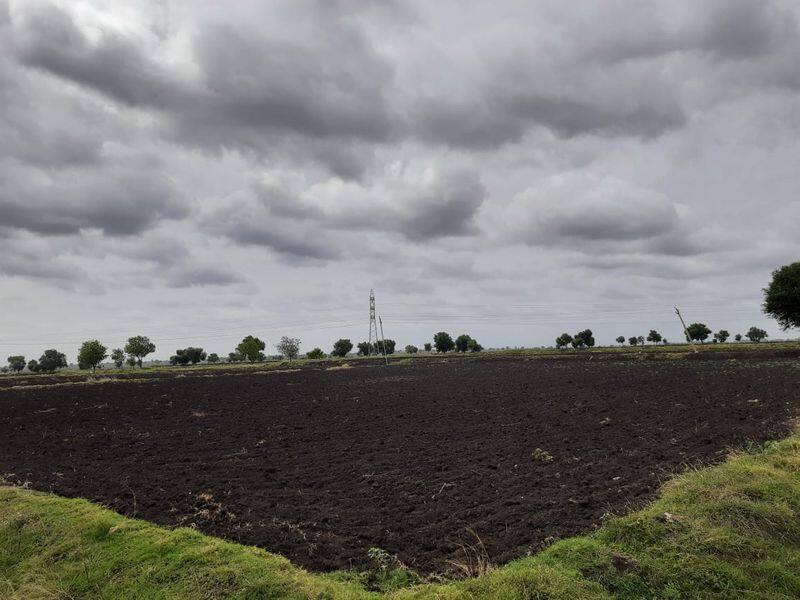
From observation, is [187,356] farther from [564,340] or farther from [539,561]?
[539,561]

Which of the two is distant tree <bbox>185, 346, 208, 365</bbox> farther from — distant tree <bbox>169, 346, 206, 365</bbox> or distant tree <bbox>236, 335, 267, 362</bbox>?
distant tree <bbox>236, 335, 267, 362</bbox>

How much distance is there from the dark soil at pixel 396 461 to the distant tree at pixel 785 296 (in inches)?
1731

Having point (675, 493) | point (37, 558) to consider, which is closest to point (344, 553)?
point (37, 558)

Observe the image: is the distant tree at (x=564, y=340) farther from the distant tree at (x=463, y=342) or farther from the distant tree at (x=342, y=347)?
the distant tree at (x=342, y=347)

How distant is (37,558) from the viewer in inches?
372

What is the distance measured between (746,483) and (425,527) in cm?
735

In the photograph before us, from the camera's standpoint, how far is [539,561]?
796cm

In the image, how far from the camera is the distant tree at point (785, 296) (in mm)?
64562

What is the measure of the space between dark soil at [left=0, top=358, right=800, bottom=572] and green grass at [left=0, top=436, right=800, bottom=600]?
2.65 ft

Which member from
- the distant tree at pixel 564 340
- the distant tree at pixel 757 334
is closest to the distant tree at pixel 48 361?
the distant tree at pixel 564 340

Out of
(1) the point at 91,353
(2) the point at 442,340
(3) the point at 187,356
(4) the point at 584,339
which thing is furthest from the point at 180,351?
(4) the point at 584,339

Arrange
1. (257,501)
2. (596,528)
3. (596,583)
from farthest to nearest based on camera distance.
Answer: (257,501), (596,528), (596,583)

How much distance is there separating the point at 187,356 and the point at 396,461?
194 metres

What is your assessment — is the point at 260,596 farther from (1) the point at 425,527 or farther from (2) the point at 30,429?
(2) the point at 30,429
